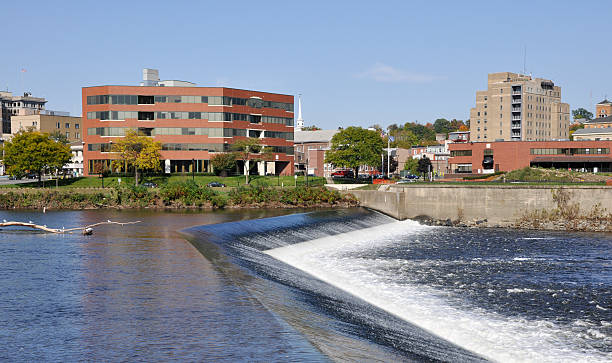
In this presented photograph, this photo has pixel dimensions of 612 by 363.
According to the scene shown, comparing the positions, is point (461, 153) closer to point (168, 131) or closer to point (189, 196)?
point (168, 131)

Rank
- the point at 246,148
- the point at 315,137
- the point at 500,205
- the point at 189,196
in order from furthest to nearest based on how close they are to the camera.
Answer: the point at 315,137 → the point at 246,148 → the point at 189,196 → the point at 500,205

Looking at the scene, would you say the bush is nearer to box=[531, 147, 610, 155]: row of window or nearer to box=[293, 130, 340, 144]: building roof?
box=[531, 147, 610, 155]: row of window

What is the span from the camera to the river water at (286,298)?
17953 millimetres

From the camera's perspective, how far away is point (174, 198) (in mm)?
73000

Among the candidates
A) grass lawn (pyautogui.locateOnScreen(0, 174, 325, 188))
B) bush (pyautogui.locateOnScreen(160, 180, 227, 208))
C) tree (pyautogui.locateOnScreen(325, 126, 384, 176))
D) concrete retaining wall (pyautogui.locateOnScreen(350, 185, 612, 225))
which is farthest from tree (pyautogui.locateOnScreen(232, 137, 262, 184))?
concrete retaining wall (pyautogui.locateOnScreen(350, 185, 612, 225))

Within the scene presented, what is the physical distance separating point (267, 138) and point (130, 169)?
27.4 metres

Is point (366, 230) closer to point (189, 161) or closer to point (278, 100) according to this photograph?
point (189, 161)

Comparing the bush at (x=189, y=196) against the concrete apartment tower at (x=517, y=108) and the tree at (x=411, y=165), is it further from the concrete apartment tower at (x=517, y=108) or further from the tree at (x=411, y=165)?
the concrete apartment tower at (x=517, y=108)

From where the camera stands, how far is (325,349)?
56.1 ft

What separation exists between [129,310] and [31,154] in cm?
8198

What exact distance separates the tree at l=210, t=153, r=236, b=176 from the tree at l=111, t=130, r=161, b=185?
10.1 m

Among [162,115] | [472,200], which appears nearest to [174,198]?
[472,200]

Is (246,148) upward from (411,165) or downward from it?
upward

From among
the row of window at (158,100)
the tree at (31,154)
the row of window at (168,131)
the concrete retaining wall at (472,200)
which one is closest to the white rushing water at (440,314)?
the concrete retaining wall at (472,200)
